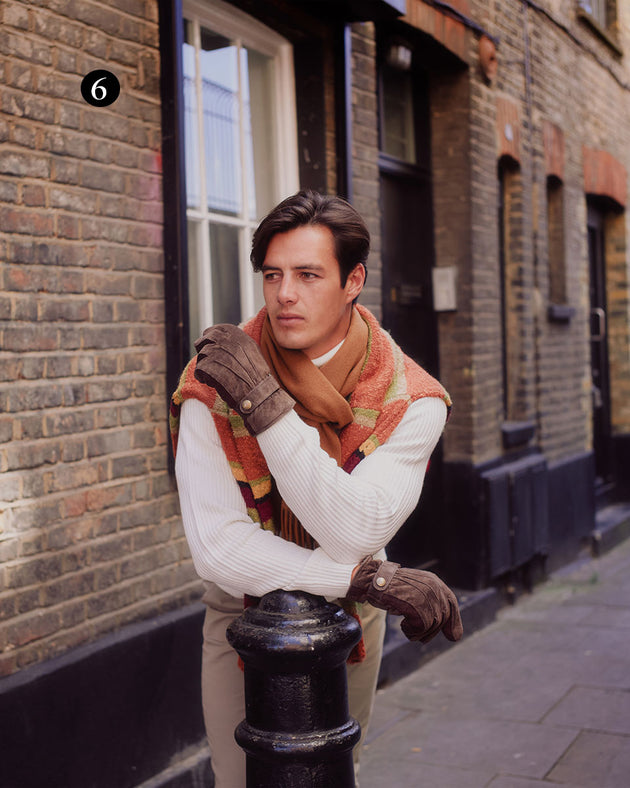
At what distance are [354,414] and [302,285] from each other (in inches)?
12.6

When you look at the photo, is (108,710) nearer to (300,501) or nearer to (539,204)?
(300,501)

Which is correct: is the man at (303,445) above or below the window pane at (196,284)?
below

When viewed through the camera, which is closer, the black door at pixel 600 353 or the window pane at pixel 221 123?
the window pane at pixel 221 123

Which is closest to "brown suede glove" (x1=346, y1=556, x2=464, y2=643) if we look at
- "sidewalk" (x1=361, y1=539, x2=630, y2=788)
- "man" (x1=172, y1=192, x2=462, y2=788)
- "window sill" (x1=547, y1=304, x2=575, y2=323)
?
"man" (x1=172, y1=192, x2=462, y2=788)

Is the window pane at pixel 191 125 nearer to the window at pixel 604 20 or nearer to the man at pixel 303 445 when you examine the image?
the man at pixel 303 445

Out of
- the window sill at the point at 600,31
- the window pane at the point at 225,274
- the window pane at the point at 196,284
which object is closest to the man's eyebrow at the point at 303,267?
the window pane at the point at 196,284

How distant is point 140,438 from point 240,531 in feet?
5.70

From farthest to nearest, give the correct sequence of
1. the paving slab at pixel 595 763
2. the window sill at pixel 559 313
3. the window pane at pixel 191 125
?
the window sill at pixel 559 313
the window pane at pixel 191 125
the paving slab at pixel 595 763

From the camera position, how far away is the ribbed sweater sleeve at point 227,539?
2.02 m

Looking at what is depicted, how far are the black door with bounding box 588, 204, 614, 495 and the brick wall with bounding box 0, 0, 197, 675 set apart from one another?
6.97 meters

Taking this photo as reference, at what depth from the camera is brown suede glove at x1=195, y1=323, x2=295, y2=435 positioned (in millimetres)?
1921

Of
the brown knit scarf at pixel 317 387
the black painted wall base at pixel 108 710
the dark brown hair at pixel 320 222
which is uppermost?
the dark brown hair at pixel 320 222

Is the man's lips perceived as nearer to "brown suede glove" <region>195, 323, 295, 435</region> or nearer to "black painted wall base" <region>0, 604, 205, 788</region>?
"brown suede glove" <region>195, 323, 295, 435</region>

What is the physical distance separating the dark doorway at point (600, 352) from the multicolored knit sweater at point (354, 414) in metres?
8.00
